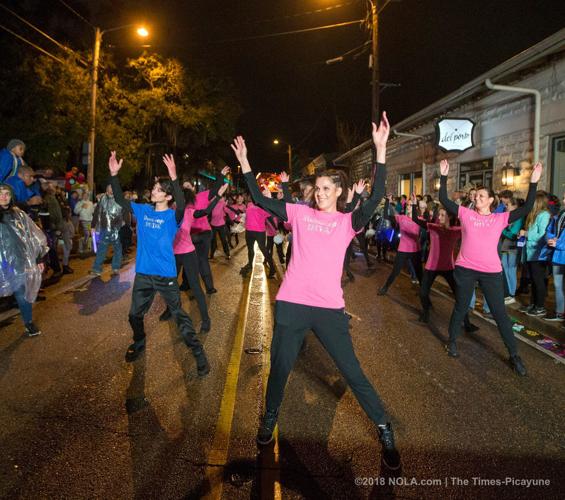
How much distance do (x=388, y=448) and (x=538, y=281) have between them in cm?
516

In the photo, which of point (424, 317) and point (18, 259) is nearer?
point (18, 259)

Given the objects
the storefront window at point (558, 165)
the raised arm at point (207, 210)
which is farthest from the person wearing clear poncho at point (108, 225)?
the storefront window at point (558, 165)

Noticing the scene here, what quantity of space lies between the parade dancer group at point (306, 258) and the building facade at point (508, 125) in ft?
17.5

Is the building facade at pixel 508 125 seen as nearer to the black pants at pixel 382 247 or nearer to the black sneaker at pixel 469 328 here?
the black pants at pixel 382 247

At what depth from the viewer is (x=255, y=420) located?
3.45 metres

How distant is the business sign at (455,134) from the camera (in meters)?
13.6

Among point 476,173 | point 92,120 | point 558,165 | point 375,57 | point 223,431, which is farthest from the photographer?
point 92,120

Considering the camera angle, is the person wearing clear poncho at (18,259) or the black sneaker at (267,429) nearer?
the black sneaker at (267,429)

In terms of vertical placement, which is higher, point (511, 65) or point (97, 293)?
point (511, 65)

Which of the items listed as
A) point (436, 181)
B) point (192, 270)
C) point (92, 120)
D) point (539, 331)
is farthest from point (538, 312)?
point (92, 120)

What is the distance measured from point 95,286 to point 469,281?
7.06 meters

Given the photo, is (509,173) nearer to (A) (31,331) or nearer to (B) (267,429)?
(B) (267,429)

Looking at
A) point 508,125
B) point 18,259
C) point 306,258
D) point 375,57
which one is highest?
point 375,57

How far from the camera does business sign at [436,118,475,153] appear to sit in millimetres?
13570
